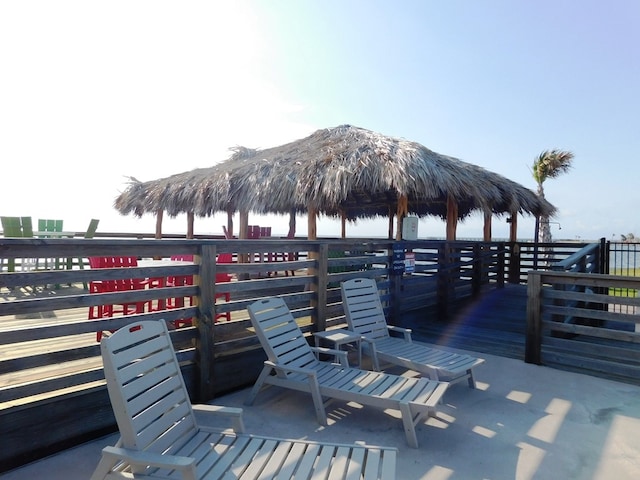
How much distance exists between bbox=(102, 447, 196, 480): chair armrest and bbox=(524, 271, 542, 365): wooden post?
406cm

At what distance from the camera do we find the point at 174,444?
1970 millimetres

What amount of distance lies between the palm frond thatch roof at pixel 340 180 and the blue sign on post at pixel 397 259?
61.4 inches

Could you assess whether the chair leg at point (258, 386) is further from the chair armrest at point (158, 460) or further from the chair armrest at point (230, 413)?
the chair armrest at point (158, 460)

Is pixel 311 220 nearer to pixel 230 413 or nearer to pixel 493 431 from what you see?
pixel 493 431

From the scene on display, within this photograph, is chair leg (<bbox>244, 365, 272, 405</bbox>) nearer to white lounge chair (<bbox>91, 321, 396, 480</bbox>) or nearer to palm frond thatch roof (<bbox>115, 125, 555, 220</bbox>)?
white lounge chair (<bbox>91, 321, 396, 480</bbox>)

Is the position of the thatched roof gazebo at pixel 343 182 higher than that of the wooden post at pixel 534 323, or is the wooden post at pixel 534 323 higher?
the thatched roof gazebo at pixel 343 182

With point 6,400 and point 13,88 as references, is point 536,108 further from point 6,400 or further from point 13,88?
point 6,400

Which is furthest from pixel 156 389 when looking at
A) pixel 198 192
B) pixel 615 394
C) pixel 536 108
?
pixel 536 108

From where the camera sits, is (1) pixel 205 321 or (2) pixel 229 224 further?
(2) pixel 229 224

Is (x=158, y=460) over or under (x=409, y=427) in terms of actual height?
over

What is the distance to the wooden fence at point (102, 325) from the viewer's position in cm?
225

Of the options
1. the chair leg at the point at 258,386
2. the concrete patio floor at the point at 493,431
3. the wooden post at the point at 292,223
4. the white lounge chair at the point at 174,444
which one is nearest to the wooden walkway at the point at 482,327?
the concrete patio floor at the point at 493,431

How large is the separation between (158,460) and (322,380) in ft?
5.45

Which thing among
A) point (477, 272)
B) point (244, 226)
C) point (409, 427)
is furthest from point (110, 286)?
point (477, 272)
